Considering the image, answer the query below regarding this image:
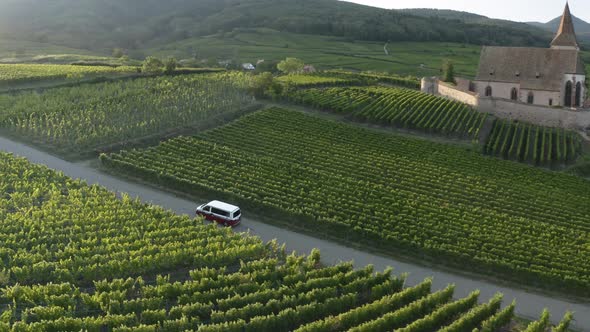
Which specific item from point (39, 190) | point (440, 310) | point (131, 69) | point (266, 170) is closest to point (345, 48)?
point (131, 69)

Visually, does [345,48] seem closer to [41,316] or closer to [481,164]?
[481,164]

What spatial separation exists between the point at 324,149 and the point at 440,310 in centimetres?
3319

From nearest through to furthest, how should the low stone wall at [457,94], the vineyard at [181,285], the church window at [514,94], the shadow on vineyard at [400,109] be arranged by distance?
the vineyard at [181,285] < the shadow on vineyard at [400,109] < the low stone wall at [457,94] < the church window at [514,94]

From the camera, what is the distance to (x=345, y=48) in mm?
161875

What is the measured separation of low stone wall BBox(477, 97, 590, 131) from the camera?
75.4 m

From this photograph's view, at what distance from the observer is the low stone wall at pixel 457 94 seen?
82.6 metres

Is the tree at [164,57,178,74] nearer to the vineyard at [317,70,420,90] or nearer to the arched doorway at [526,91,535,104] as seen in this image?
the vineyard at [317,70,420,90]

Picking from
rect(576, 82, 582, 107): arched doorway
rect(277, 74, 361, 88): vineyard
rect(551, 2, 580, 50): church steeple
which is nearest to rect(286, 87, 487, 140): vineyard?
rect(277, 74, 361, 88): vineyard

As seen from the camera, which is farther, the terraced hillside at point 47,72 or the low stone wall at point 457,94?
the terraced hillside at point 47,72

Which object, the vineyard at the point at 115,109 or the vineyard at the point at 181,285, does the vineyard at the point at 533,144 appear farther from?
the vineyard at the point at 181,285

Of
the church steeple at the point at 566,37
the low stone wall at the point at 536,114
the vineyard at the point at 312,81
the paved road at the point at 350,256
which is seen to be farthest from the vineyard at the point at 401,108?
the paved road at the point at 350,256

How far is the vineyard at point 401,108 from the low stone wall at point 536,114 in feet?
11.0

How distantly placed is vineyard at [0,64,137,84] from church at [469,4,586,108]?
65.4 m

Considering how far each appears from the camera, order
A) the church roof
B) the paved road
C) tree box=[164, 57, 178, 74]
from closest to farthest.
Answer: the paved road
the church roof
tree box=[164, 57, 178, 74]
